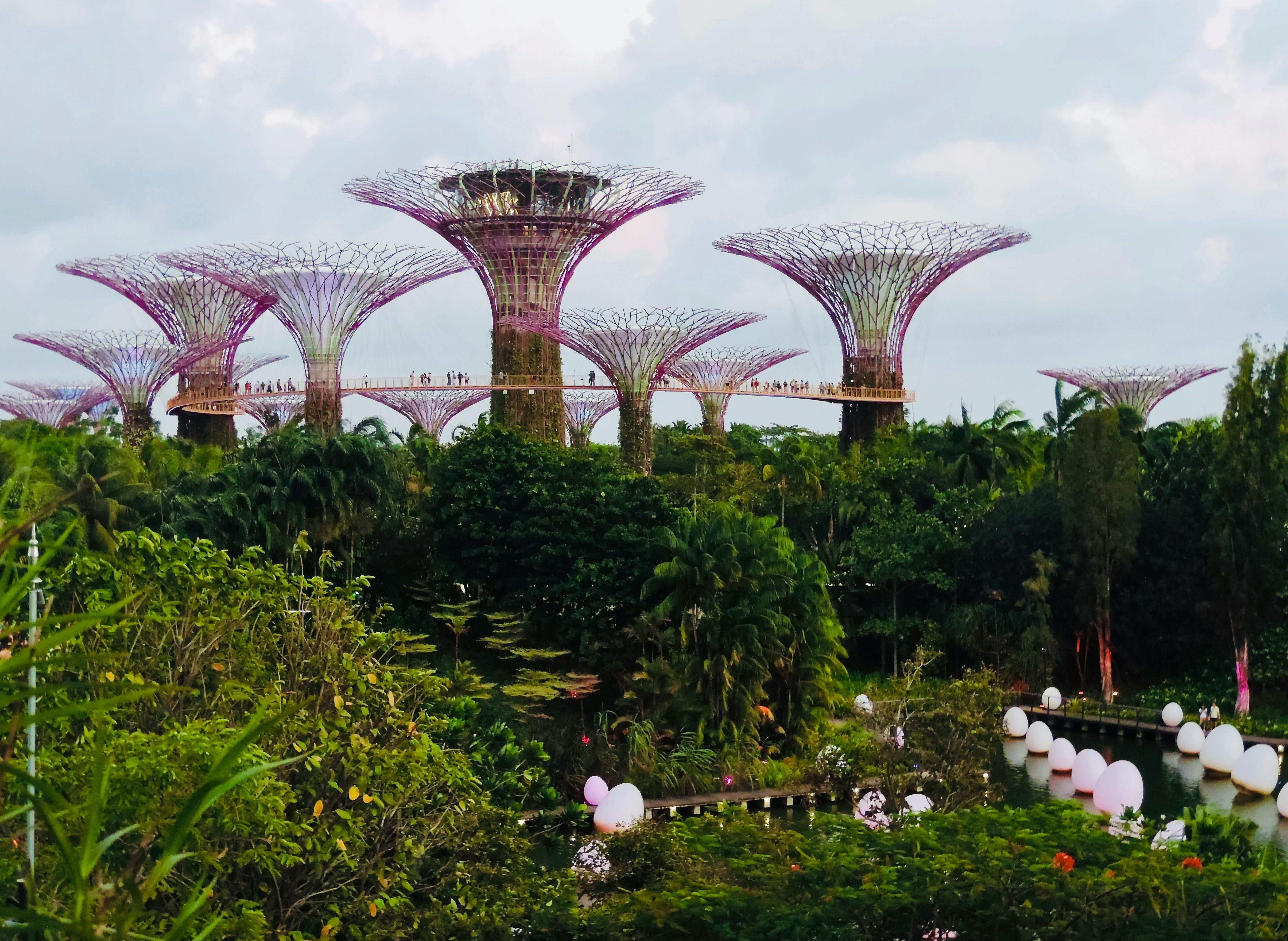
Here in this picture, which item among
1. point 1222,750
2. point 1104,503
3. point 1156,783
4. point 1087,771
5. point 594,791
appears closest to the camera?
point 594,791

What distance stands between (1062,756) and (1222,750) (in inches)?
85.0

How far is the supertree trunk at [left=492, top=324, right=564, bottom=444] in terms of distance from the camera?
3241 centimetres

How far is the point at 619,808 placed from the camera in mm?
15859

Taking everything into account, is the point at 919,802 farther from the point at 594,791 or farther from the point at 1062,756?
the point at 1062,756

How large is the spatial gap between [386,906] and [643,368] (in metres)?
22.3

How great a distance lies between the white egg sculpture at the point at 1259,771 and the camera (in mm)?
17797

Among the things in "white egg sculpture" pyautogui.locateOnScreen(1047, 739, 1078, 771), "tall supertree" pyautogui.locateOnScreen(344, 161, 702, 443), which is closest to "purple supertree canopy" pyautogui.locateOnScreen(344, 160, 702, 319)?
"tall supertree" pyautogui.locateOnScreen(344, 161, 702, 443)

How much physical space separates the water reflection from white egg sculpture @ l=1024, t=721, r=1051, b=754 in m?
0.12

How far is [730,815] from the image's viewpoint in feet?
38.5

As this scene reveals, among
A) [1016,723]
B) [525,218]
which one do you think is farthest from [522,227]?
A: [1016,723]

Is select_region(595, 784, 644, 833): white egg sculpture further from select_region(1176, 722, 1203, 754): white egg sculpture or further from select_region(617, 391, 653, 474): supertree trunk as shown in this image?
select_region(617, 391, 653, 474): supertree trunk

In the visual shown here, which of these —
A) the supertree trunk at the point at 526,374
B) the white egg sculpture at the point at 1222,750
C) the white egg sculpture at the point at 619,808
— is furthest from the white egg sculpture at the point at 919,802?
the supertree trunk at the point at 526,374

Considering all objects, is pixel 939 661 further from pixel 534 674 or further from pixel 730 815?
pixel 730 815

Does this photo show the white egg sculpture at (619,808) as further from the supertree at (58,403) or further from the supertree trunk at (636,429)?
the supertree at (58,403)
